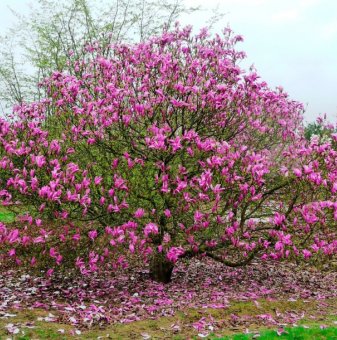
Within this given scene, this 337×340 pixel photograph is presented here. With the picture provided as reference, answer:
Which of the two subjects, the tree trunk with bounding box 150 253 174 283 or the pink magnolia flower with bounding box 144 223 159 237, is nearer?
the pink magnolia flower with bounding box 144 223 159 237

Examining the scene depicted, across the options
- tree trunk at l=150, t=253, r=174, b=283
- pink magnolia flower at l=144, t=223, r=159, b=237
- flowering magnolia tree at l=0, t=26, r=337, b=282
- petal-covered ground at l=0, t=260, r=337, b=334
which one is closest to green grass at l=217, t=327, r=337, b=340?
petal-covered ground at l=0, t=260, r=337, b=334

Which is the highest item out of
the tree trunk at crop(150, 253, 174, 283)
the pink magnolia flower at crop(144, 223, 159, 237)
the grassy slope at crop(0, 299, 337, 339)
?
the pink magnolia flower at crop(144, 223, 159, 237)

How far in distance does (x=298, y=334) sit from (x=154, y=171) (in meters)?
4.52

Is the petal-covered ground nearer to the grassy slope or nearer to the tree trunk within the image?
the grassy slope

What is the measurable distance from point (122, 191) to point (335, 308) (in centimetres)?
578

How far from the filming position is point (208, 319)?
945 centimetres

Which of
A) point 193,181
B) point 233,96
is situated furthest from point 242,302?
point 233,96

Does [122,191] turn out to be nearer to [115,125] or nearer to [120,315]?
[115,125]

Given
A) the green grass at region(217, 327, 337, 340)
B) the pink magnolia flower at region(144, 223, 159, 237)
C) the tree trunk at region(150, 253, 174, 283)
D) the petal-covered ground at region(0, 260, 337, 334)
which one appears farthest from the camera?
the tree trunk at region(150, 253, 174, 283)

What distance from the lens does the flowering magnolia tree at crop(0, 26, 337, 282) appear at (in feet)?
30.6

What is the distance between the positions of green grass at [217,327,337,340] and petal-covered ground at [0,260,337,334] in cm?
66

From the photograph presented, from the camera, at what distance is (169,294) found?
36.9ft

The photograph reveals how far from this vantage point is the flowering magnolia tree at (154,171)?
934 cm

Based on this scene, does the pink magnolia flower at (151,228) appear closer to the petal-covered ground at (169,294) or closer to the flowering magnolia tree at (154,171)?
the flowering magnolia tree at (154,171)
